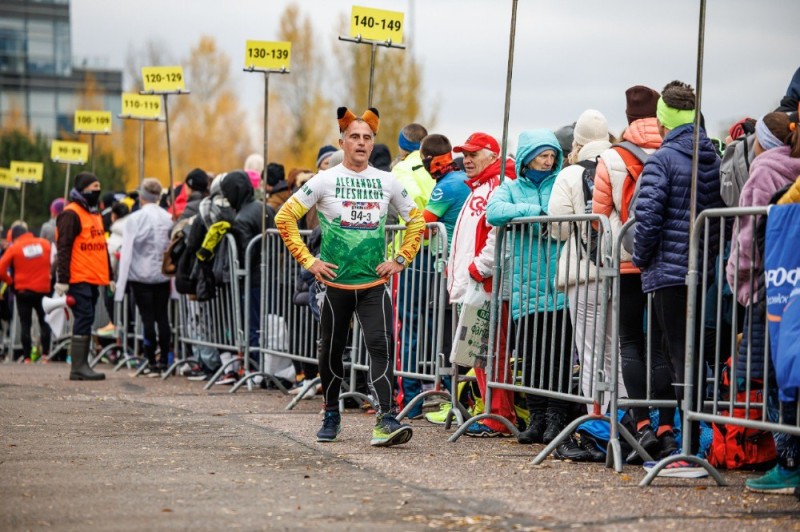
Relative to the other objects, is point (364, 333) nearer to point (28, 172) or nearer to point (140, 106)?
point (140, 106)

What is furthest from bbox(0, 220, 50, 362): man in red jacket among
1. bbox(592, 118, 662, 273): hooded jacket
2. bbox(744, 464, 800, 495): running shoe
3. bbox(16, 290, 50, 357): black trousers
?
bbox(744, 464, 800, 495): running shoe

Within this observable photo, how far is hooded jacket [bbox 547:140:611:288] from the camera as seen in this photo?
28.2ft

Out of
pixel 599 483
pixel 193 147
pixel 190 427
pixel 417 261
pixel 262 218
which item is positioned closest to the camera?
pixel 599 483

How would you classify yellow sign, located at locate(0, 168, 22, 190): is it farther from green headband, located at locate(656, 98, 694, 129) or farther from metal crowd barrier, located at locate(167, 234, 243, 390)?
green headband, located at locate(656, 98, 694, 129)

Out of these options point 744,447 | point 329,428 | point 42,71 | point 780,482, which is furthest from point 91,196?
point 42,71

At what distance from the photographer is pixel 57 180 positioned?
55312 millimetres

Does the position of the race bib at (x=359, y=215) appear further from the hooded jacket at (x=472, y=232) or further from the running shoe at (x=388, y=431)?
the running shoe at (x=388, y=431)

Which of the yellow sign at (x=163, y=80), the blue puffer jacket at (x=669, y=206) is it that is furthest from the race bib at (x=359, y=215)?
the yellow sign at (x=163, y=80)

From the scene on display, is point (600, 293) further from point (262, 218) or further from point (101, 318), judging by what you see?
point (101, 318)

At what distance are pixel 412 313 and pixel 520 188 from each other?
1992mm

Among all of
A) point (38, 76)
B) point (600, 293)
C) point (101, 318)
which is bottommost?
point (101, 318)

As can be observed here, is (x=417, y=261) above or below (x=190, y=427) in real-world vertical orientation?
above

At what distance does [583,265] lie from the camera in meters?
8.59

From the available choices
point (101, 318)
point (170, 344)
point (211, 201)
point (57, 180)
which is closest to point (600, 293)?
point (211, 201)
